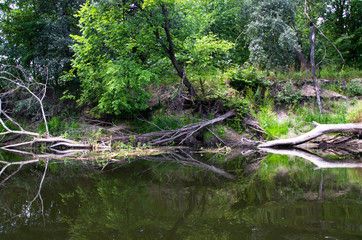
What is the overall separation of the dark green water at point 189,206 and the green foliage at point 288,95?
7.04 m

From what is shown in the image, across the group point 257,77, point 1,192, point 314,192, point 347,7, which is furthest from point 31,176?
point 347,7

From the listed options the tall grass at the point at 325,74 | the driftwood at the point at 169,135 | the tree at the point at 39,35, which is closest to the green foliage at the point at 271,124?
the driftwood at the point at 169,135

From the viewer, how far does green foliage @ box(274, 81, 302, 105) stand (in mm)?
10461

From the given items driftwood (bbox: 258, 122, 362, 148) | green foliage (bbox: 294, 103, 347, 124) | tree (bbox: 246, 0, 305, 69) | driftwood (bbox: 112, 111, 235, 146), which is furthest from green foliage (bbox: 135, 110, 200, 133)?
green foliage (bbox: 294, 103, 347, 124)

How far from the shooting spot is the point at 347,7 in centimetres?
1335

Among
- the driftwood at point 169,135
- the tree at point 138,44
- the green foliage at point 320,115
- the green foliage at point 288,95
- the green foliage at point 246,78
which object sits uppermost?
the tree at point 138,44

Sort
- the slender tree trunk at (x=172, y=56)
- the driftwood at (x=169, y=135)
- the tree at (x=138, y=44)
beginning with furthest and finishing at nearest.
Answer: the driftwood at (x=169, y=135)
the slender tree trunk at (x=172, y=56)
the tree at (x=138, y=44)

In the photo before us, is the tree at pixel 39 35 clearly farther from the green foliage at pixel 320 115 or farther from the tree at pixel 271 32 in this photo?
the green foliage at pixel 320 115

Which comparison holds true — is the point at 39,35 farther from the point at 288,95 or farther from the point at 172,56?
the point at 288,95

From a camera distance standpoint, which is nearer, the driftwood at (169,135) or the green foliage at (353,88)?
the driftwood at (169,135)

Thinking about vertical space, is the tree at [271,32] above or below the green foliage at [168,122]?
above

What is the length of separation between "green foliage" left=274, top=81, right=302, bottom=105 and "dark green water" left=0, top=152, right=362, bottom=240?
7035 millimetres

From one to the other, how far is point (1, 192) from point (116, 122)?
332 inches

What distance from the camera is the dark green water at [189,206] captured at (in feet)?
5.97
